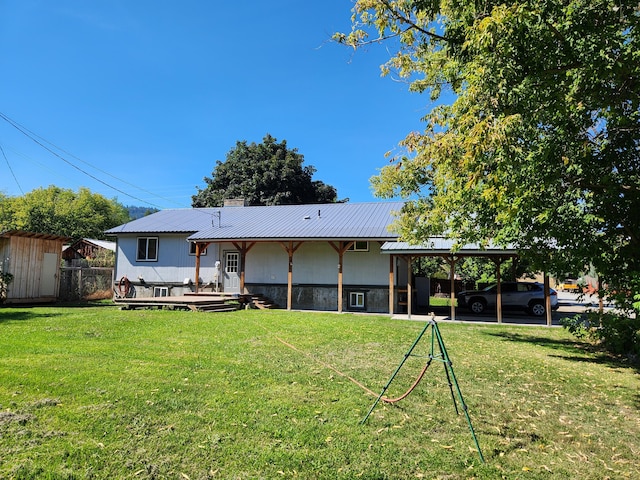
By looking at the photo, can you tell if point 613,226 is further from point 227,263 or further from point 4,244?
point 4,244

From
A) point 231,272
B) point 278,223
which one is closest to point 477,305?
point 278,223

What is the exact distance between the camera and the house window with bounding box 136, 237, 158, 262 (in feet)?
71.7

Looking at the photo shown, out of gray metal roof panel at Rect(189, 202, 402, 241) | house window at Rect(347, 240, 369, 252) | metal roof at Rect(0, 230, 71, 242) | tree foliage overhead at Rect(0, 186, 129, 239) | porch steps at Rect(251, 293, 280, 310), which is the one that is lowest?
porch steps at Rect(251, 293, 280, 310)

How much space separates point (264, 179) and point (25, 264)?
2106cm

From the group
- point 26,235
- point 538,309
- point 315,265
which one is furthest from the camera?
point 315,265

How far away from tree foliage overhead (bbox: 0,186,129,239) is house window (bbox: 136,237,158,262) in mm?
27306

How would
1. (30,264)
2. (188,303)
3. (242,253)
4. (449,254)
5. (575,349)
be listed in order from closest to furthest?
(575,349) → (449,254) → (188,303) → (30,264) → (242,253)

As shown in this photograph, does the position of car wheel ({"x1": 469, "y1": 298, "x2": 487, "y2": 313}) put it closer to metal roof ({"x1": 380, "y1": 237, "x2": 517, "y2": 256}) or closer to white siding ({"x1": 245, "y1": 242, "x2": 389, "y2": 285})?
white siding ({"x1": 245, "y1": 242, "x2": 389, "y2": 285})

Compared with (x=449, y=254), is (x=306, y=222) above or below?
above

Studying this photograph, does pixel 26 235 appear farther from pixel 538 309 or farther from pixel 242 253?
pixel 538 309

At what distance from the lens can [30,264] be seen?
17875 mm

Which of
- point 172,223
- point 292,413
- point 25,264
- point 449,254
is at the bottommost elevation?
point 292,413

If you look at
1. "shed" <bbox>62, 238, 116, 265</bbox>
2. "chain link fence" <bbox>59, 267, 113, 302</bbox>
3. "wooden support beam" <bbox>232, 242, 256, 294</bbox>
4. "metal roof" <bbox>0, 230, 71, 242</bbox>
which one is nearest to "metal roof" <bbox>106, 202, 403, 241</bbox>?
"wooden support beam" <bbox>232, 242, 256, 294</bbox>

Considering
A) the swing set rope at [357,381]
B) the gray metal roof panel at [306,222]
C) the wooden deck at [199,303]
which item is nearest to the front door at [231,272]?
the gray metal roof panel at [306,222]
